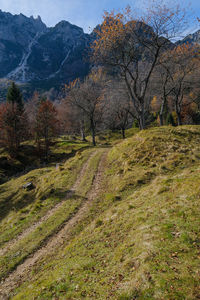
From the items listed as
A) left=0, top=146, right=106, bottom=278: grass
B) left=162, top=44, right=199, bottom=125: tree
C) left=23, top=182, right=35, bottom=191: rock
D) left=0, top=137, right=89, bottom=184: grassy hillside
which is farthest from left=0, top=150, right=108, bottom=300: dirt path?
left=162, top=44, right=199, bottom=125: tree

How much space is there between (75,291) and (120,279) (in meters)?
1.79

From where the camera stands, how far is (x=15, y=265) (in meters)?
10.1

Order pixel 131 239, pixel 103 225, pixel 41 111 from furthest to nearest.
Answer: pixel 41 111 → pixel 103 225 → pixel 131 239

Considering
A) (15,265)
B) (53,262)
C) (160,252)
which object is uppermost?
(160,252)

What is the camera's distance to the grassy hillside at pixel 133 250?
214 inches

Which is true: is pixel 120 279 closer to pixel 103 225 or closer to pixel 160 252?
pixel 160 252

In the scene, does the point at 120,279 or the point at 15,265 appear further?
the point at 15,265

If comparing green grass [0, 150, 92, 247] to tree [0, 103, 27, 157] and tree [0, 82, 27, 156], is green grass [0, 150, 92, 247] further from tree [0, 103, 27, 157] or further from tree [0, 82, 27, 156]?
tree [0, 82, 27, 156]

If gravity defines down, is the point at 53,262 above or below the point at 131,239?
below

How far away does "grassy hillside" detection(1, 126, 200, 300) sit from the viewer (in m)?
5.45

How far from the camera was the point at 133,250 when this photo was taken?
287 inches

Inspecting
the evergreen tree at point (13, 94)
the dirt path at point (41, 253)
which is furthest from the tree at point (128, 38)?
Answer: the evergreen tree at point (13, 94)

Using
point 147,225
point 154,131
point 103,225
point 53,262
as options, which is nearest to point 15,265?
point 53,262

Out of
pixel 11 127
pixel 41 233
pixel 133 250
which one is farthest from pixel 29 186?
pixel 11 127
